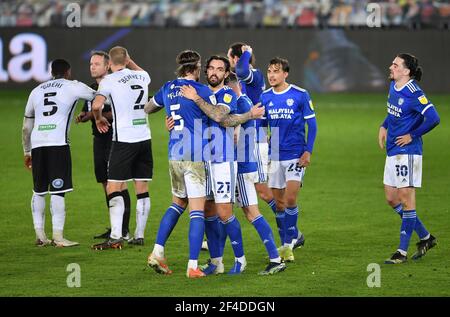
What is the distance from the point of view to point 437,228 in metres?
12.8

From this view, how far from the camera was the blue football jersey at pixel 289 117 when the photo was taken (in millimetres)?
11414

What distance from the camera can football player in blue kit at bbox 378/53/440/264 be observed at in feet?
35.7

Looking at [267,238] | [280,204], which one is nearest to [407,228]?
[280,204]

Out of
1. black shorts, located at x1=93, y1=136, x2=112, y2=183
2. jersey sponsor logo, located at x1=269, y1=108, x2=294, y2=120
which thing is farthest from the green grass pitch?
jersey sponsor logo, located at x1=269, y1=108, x2=294, y2=120

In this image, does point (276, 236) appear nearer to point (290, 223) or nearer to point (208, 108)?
point (290, 223)

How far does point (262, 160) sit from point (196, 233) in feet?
7.08

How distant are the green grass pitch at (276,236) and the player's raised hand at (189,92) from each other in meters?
1.80

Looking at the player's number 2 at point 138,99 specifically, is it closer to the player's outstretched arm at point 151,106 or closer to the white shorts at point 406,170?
the player's outstretched arm at point 151,106

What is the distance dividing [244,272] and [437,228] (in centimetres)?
359

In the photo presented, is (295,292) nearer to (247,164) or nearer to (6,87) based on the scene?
(247,164)

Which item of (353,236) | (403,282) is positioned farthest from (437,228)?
(403,282)

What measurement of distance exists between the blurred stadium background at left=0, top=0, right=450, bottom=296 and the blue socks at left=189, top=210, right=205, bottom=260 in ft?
0.98

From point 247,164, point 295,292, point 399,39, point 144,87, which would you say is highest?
point 399,39

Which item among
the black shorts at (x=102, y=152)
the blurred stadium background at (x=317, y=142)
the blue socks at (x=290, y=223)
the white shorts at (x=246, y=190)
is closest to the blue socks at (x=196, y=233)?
the blurred stadium background at (x=317, y=142)
